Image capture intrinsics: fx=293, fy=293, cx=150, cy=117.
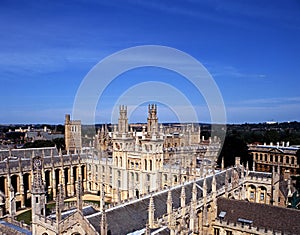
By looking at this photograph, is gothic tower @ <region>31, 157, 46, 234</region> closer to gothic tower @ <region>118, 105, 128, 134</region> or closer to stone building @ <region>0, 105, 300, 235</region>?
stone building @ <region>0, 105, 300, 235</region>

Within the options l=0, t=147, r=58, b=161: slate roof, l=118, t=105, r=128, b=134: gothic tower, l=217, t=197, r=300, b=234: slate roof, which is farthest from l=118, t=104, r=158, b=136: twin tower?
l=217, t=197, r=300, b=234: slate roof

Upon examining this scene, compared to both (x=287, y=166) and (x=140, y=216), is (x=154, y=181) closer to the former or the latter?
(x=140, y=216)

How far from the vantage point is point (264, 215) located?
26.6m

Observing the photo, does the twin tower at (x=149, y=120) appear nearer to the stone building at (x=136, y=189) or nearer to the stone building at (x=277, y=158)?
the stone building at (x=136, y=189)

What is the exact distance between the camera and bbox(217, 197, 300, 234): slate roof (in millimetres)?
24672

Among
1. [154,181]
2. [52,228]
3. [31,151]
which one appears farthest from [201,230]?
[31,151]

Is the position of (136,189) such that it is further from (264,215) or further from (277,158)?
(277,158)

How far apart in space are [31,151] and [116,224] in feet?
133

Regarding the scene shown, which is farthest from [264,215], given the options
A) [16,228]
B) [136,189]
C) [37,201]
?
[136,189]

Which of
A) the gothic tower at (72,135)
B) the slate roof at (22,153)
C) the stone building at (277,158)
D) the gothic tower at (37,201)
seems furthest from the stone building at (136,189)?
the stone building at (277,158)

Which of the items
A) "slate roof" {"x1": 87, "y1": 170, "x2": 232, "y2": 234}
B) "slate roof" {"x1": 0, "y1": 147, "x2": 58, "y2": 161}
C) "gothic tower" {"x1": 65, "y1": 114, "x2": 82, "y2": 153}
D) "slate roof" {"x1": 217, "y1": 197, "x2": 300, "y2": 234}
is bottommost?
"slate roof" {"x1": 217, "y1": 197, "x2": 300, "y2": 234}

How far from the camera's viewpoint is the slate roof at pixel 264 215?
80.9ft

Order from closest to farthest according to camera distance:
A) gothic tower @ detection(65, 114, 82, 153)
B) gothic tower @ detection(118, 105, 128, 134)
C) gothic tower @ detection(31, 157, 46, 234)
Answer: gothic tower @ detection(31, 157, 46, 234) < gothic tower @ detection(118, 105, 128, 134) < gothic tower @ detection(65, 114, 82, 153)

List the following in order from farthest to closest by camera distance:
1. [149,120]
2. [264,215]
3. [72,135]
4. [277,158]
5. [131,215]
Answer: [277,158], [72,135], [149,120], [264,215], [131,215]
